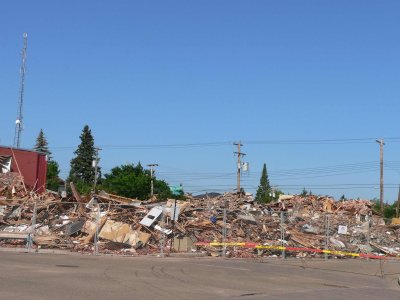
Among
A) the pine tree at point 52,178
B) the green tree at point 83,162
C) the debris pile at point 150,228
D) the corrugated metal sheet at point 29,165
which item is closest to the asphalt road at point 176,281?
the debris pile at point 150,228

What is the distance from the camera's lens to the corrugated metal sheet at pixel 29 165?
38969 mm

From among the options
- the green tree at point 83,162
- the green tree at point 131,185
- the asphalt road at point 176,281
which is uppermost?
the green tree at point 83,162

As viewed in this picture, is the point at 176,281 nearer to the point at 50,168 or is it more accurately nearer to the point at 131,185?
the point at 131,185

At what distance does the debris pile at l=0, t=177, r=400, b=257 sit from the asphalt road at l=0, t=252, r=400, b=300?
144 inches

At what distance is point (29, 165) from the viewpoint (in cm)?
4034

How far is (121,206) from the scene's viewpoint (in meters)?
27.6

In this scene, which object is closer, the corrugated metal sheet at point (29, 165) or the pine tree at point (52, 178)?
the corrugated metal sheet at point (29, 165)

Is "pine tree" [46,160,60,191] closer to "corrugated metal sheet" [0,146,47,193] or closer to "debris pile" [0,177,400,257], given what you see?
"corrugated metal sheet" [0,146,47,193]

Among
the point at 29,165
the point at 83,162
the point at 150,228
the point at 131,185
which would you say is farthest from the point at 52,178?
the point at 150,228

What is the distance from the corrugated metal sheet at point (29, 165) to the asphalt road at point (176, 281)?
20352mm

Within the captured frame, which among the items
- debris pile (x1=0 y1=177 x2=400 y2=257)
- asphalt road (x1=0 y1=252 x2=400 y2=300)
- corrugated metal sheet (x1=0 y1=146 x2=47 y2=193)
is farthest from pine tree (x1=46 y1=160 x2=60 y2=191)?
asphalt road (x1=0 y1=252 x2=400 y2=300)

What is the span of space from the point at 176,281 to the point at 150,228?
38.1 feet

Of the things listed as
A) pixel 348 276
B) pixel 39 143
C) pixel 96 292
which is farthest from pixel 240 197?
pixel 39 143

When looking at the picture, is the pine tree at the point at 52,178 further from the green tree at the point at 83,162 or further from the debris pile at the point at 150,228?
the debris pile at the point at 150,228
